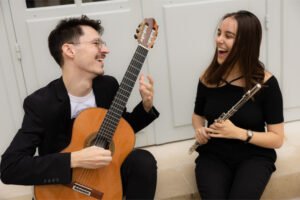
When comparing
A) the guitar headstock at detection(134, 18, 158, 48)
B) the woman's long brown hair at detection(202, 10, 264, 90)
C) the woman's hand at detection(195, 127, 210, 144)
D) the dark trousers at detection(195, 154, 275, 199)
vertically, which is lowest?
the dark trousers at detection(195, 154, 275, 199)

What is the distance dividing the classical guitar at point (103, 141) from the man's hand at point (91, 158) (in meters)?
0.05

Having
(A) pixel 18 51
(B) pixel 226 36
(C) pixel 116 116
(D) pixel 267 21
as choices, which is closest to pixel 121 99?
(C) pixel 116 116

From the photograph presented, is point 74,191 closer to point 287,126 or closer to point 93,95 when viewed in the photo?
point 93,95

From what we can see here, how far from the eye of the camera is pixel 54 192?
4.49ft

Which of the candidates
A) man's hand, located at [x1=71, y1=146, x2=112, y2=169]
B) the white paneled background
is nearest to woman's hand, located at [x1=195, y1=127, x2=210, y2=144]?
man's hand, located at [x1=71, y1=146, x2=112, y2=169]

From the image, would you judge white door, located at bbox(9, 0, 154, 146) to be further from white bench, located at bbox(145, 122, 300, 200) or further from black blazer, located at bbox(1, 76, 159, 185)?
white bench, located at bbox(145, 122, 300, 200)

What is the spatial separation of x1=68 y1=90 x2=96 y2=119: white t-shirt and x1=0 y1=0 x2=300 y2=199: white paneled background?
0.51 metres

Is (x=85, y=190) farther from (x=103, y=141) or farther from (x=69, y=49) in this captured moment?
(x=69, y=49)

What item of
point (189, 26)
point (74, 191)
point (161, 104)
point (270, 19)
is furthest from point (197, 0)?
point (74, 191)

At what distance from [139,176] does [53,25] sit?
3.16ft

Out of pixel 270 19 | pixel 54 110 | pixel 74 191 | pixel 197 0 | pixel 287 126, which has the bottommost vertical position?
pixel 287 126

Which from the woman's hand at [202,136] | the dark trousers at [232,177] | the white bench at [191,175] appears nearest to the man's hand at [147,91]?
the woman's hand at [202,136]

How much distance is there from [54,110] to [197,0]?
106 centimetres

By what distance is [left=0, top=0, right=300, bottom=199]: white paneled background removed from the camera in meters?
1.90
